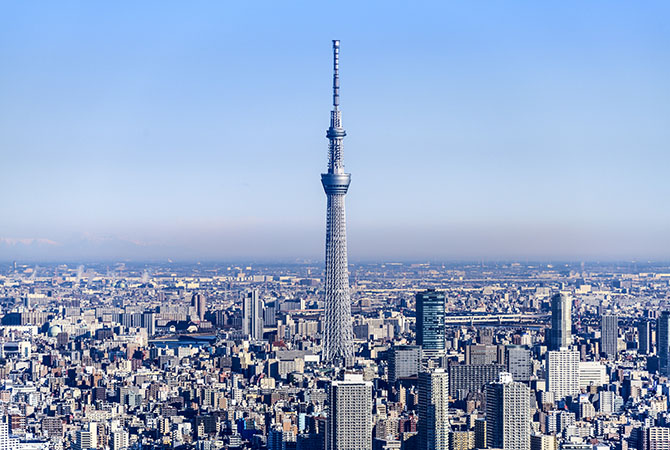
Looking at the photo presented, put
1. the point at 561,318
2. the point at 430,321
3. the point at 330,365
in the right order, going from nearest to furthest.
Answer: the point at 330,365 < the point at 430,321 < the point at 561,318

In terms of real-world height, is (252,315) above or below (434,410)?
above

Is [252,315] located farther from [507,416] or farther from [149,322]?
[507,416]

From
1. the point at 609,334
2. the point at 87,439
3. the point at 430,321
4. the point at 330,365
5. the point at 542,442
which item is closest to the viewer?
Result: the point at 542,442

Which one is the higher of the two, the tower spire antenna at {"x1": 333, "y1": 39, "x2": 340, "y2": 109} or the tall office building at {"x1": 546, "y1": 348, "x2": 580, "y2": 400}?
the tower spire antenna at {"x1": 333, "y1": 39, "x2": 340, "y2": 109}

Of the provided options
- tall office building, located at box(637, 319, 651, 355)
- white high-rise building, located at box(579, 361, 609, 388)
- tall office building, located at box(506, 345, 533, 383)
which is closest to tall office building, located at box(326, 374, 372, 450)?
tall office building, located at box(506, 345, 533, 383)

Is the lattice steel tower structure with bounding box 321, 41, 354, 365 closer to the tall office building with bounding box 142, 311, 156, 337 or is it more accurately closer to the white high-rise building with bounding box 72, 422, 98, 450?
the tall office building with bounding box 142, 311, 156, 337

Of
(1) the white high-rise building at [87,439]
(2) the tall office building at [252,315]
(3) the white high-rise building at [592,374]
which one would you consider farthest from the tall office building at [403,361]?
(2) the tall office building at [252,315]

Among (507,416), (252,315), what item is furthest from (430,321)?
(507,416)
